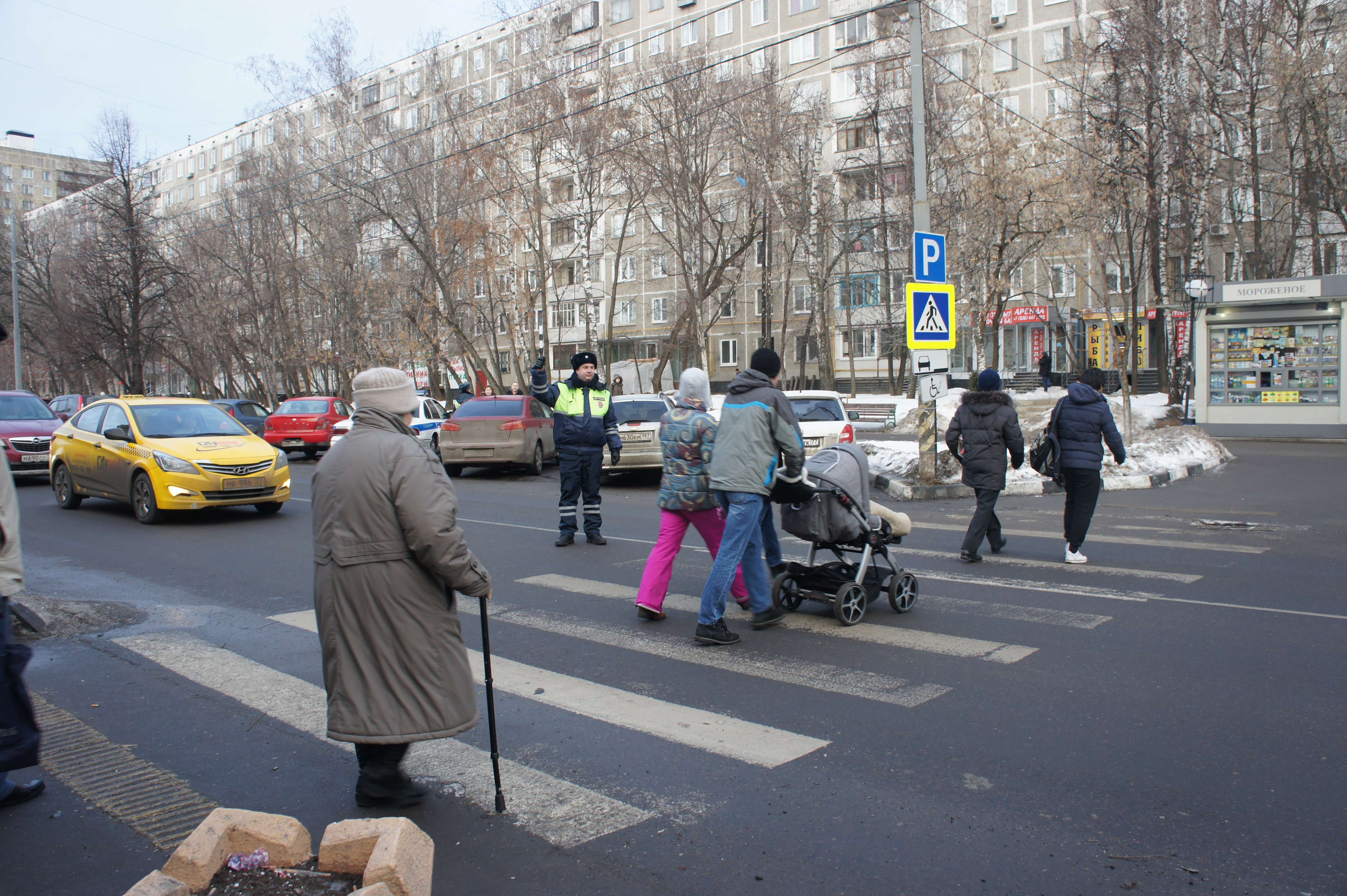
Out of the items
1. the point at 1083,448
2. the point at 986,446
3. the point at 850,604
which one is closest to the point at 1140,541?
the point at 1083,448

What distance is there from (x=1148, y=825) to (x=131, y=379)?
4467 centimetres

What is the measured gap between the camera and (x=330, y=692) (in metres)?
3.54

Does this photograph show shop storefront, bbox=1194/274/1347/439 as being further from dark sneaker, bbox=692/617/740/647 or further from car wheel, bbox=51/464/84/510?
car wheel, bbox=51/464/84/510

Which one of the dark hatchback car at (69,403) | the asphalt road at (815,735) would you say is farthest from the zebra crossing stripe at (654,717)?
the dark hatchback car at (69,403)

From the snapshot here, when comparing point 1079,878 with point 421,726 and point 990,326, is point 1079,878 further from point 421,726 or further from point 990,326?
point 990,326

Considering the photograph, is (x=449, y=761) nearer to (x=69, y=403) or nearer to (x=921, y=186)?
(x=921, y=186)

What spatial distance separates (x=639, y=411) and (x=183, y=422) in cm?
731

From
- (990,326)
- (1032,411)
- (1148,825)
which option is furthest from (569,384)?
(990,326)

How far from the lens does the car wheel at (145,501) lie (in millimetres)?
11805

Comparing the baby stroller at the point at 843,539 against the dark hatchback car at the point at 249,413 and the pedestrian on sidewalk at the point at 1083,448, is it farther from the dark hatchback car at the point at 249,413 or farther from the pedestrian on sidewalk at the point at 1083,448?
the dark hatchback car at the point at 249,413

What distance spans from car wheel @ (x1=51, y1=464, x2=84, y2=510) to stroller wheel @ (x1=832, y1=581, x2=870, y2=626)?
11938mm

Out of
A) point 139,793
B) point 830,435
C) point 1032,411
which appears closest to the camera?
point 139,793

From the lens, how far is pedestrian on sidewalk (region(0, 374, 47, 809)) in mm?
3557

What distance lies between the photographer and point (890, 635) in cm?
629
